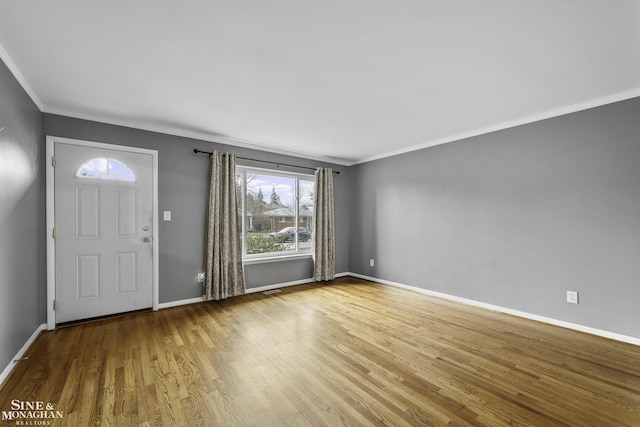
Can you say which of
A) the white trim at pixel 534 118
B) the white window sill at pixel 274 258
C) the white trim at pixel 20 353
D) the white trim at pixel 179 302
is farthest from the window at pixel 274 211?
the white trim at pixel 20 353

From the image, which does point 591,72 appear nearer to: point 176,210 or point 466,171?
point 466,171

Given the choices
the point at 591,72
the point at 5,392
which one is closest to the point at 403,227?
the point at 591,72

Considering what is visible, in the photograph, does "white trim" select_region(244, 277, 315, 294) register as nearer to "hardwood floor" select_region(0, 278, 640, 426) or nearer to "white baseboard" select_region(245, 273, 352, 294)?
"white baseboard" select_region(245, 273, 352, 294)

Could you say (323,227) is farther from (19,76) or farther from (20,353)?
(19,76)

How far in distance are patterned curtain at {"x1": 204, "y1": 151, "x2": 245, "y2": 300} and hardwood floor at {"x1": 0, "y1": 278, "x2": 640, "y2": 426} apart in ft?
2.29

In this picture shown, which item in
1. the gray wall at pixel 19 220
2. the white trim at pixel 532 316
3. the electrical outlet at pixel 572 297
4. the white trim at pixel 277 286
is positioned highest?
the gray wall at pixel 19 220

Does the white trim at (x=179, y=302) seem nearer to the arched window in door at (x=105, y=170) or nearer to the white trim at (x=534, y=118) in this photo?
the arched window in door at (x=105, y=170)

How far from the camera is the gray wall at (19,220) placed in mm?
2080

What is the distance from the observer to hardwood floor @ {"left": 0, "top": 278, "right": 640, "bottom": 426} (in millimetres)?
1700

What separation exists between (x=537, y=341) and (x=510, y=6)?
292cm

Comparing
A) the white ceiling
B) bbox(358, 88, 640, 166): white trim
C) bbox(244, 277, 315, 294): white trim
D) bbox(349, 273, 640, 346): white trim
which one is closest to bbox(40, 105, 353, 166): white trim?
the white ceiling

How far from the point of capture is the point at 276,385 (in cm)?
200

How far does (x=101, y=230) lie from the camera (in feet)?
10.7

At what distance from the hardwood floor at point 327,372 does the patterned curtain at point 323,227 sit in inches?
72.3
